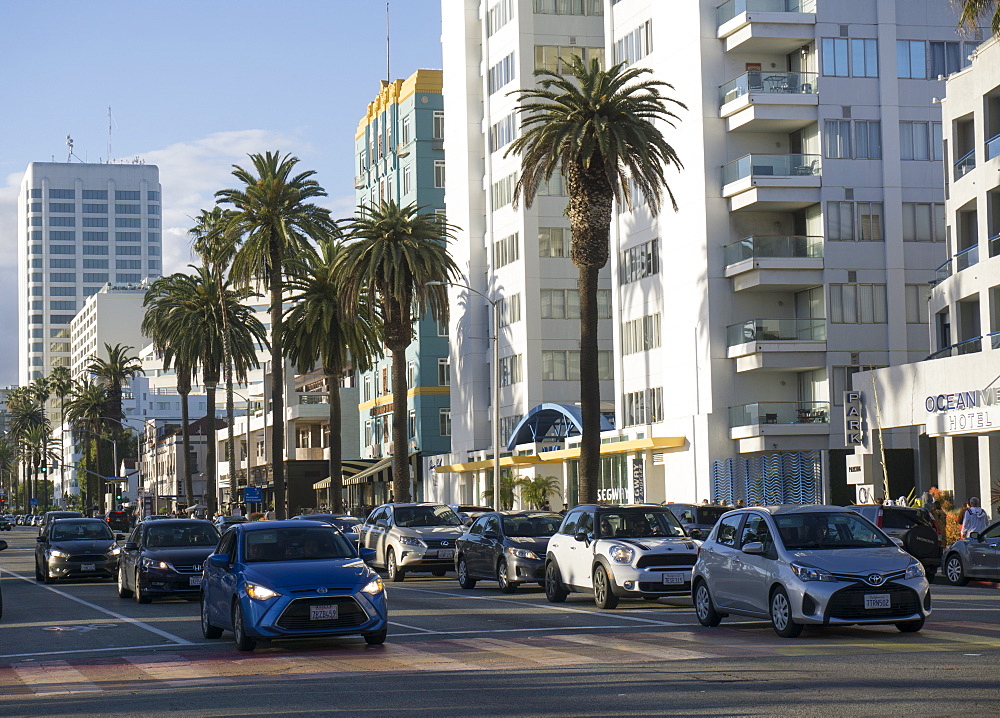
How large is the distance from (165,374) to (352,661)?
596ft

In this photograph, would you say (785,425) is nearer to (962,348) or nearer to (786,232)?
(786,232)

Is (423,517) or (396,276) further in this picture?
(396,276)

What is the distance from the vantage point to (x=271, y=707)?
1180cm

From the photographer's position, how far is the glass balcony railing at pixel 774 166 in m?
53.0

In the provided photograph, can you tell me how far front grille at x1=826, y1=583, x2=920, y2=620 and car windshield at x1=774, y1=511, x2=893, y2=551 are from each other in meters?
0.77

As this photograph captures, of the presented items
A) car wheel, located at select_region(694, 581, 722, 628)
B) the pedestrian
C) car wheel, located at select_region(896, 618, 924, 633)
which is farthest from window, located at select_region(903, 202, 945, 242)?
car wheel, located at select_region(896, 618, 924, 633)

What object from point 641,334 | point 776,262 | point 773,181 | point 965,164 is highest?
point 773,181

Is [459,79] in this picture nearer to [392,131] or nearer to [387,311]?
[392,131]

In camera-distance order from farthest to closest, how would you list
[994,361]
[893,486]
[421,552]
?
1. [893,486]
2. [994,361]
3. [421,552]

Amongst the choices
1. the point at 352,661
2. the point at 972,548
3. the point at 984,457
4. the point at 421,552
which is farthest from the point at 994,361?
the point at 352,661

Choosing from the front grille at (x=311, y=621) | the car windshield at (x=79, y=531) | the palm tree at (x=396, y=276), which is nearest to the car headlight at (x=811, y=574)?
the front grille at (x=311, y=621)

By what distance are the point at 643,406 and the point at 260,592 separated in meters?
45.4

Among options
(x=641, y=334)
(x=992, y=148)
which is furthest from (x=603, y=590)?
(x=641, y=334)

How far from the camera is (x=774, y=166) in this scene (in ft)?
175
